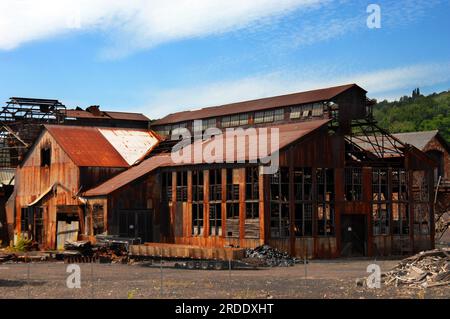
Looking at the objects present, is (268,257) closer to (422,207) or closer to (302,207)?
(302,207)

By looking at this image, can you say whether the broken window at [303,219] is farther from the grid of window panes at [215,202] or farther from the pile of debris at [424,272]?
the pile of debris at [424,272]

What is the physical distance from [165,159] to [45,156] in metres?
10.2

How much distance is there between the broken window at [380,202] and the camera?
163 ft

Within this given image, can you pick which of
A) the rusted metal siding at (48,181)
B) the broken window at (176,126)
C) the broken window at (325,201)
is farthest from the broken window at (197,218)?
the broken window at (176,126)

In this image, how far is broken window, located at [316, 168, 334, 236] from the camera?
152ft

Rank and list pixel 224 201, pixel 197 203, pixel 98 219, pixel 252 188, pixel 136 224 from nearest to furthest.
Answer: pixel 252 188 < pixel 224 201 < pixel 197 203 < pixel 98 219 < pixel 136 224

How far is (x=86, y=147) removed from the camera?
56.8m

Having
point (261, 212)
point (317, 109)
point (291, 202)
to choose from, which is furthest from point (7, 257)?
point (317, 109)

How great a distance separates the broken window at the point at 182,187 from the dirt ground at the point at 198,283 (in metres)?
9.25

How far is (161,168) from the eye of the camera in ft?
169

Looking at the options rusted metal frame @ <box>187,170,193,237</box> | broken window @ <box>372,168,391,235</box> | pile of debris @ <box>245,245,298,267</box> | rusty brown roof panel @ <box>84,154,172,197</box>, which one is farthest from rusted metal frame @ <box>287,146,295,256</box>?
rusty brown roof panel @ <box>84,154,172,197</box>
